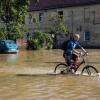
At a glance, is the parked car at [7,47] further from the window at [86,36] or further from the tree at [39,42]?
the window at [86,36]

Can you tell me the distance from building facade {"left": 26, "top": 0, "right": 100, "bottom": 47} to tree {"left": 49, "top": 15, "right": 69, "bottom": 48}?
156 cm

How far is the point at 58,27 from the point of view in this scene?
59.0 m

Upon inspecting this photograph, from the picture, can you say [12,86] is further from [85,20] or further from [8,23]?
[85,20]

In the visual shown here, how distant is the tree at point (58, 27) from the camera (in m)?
58.9

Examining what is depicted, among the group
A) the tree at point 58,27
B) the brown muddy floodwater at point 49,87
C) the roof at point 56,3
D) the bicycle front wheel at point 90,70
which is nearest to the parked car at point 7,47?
the roof at point 56,3

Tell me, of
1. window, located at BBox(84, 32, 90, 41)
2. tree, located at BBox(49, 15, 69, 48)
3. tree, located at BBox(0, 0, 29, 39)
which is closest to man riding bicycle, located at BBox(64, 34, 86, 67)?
tree, located at BBox(0, 0, 29, 39)

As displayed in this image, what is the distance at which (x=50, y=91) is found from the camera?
1430 cm

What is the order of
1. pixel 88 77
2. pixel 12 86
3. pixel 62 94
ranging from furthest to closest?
pixel 88 77
pixel 12 86
pixel 62 94

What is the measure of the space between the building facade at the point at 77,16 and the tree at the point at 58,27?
61.3 inches

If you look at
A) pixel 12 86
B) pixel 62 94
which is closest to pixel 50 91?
pixel 62 94

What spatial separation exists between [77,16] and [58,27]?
14.7ft

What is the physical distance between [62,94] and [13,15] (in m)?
36.1

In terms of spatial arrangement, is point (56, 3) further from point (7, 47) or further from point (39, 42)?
point (7, 47)

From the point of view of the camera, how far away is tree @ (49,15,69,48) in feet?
193
